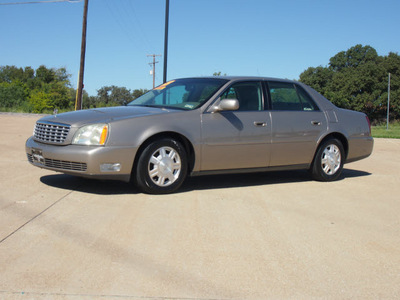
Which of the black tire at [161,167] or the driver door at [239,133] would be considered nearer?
the black tire at [161,167]

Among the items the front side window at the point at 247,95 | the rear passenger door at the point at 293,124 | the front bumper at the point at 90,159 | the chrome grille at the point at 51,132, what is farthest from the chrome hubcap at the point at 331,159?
the chrome grille at the point at 51,132

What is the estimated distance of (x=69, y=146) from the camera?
5613 mm

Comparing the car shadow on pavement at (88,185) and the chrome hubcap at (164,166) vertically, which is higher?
the chrome hubcap at (164,166)

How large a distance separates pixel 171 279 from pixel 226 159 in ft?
10.6

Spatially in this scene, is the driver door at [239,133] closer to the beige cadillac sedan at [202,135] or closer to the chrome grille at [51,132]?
the beige cadillac sedan at [202,135]

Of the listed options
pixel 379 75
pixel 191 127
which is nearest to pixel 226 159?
pixel 191 127

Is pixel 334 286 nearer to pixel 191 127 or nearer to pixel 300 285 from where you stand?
pixel 300 285

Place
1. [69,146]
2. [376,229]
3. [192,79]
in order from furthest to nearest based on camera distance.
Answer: [192,79] → [69,146] → [376,229]

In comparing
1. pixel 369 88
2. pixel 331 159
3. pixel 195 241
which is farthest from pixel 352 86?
pixel 195 241

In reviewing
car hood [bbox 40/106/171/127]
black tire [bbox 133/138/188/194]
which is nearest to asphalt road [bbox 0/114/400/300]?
black tire [bbox 133/138/188/194]

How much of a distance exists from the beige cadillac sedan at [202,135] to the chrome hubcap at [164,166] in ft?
0.04

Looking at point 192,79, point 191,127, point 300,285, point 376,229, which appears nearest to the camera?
point 300,285

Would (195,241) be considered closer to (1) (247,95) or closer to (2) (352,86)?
(1) (247,95)

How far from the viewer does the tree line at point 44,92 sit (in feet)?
162
